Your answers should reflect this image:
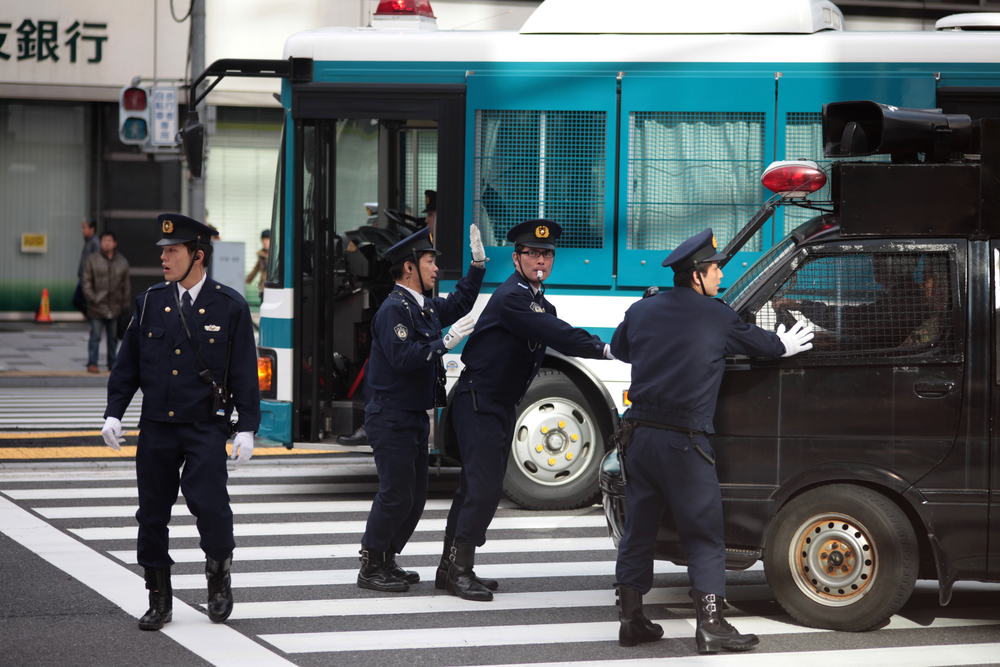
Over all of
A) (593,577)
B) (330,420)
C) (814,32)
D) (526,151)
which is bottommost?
(593,577)

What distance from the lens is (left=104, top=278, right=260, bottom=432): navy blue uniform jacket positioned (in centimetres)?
547

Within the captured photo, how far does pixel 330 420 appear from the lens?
8695 millimetres

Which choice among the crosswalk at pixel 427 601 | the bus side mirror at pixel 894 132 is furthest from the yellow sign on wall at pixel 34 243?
the bus side mirror at pixel 894 132

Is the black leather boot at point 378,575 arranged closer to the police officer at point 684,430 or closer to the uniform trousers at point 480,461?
the uniform trousers at point 480,461

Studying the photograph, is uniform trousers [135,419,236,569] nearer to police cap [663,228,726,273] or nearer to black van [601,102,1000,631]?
black van [601,102,1000,631]

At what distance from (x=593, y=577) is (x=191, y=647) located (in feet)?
7.73

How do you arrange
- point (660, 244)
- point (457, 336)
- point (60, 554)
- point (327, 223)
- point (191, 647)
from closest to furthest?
1. point (191, 647)
2. point (457, 336)
3. point (60, 554)
4. point (660, 244)
5. point (327, 223)

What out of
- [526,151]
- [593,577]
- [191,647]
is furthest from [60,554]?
[526,151]

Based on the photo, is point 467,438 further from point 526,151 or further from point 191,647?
point 526,151

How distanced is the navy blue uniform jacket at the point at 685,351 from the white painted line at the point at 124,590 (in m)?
2.00

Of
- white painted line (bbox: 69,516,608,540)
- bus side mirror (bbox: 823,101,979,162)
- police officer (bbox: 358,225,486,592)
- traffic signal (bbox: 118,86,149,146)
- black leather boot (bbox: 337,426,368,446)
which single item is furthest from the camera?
traffic signal (bbox: 118,86,149,146)

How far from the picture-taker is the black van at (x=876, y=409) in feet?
17.7

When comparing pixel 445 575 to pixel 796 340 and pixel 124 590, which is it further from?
pixel 796 340

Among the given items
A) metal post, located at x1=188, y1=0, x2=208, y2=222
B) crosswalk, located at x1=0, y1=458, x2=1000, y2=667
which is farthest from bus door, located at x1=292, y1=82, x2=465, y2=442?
metal post, located at x1=188, y1=0, x2=208, y2=222
